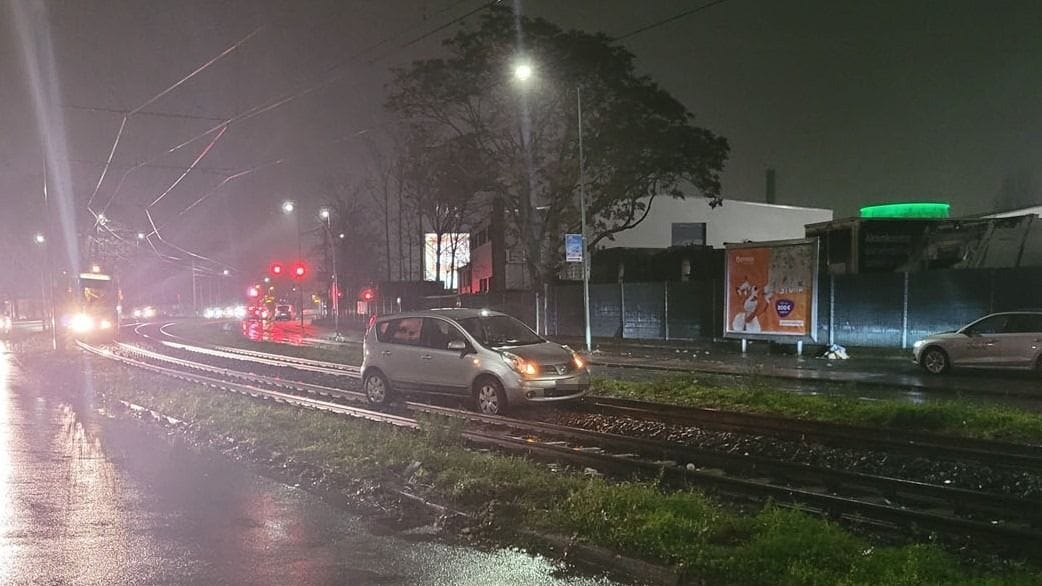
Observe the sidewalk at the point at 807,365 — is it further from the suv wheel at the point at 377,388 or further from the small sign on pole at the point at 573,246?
the suv wheel at the point at 377,388

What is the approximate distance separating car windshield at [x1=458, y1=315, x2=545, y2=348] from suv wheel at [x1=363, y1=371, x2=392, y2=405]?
6.88 ft

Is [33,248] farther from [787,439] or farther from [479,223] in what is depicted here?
[787,439]

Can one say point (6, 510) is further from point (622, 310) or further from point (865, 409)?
point (622, 310)

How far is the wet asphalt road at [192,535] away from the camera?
5.45 meters

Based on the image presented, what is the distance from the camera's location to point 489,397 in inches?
480

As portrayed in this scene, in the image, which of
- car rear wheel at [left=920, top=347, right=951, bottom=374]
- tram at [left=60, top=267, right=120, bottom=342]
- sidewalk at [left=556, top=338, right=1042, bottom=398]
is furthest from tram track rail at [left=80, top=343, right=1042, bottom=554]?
tram at [left=60, top=267, right=120, bottom=342]

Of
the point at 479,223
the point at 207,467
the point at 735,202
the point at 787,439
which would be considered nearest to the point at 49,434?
the point at 207,467

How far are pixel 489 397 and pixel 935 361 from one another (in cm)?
1191

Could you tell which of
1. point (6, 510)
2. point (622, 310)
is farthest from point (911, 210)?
point (6, 510)

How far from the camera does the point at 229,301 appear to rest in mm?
128125

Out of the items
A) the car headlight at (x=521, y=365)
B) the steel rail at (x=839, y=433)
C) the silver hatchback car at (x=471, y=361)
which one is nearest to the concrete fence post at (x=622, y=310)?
the steel rail at (x=839, y=433)

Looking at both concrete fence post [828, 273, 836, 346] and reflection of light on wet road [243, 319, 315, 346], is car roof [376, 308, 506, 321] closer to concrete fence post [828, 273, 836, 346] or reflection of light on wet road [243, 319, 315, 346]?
concrete fence post [828, 273, 836, 346]

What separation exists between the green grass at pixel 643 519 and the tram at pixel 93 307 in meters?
34.1

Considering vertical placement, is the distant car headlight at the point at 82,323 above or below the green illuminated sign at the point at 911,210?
below
